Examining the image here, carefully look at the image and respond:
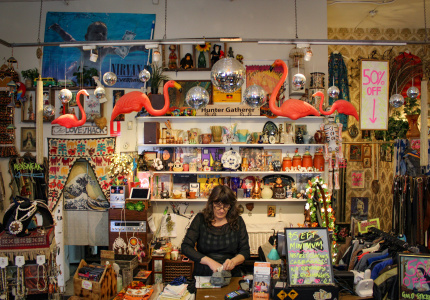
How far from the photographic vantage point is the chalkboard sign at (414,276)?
99.7 inches

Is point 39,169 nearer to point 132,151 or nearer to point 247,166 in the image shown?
point 132,151

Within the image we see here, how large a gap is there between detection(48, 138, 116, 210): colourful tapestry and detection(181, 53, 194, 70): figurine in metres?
1.71

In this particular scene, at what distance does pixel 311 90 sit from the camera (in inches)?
215

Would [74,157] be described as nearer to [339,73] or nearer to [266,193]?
[266,193]

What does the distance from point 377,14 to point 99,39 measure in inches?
201

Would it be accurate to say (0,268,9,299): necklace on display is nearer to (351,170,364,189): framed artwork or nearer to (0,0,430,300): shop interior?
(0,0,430,300): shop interior

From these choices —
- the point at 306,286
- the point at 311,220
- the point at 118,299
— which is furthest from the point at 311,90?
the point at 118,299

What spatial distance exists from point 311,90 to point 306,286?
143 inches

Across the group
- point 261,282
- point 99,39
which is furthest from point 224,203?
point 99,39

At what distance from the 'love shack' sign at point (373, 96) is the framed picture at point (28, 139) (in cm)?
515

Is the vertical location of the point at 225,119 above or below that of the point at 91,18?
below

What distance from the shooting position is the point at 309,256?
2643 mm

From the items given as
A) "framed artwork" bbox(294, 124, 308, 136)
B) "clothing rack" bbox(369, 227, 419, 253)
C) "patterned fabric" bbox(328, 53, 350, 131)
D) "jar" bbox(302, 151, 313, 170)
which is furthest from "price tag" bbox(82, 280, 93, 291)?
"patterned fabric" bbox(328, 53, 350, 131)

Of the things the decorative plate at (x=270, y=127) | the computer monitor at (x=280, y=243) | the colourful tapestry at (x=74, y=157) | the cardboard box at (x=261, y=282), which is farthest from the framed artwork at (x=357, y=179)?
the cardboard box at (x=261, y=282)
